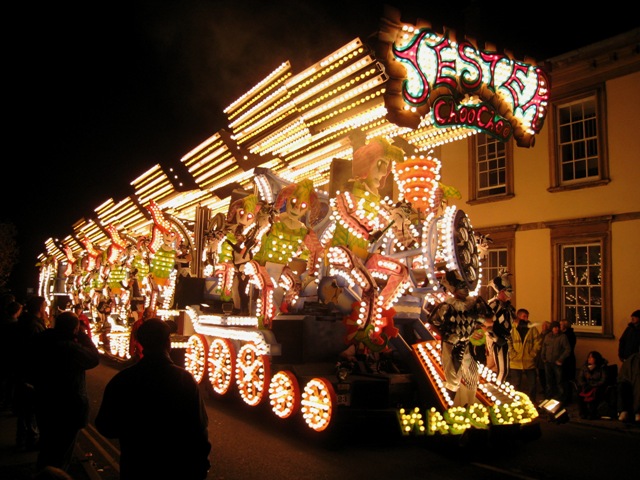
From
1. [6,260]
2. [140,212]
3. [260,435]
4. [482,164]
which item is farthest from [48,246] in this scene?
[260,435]

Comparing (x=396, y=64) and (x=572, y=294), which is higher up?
(x=396, y=64)

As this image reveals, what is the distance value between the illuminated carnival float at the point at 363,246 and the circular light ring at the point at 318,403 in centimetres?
2

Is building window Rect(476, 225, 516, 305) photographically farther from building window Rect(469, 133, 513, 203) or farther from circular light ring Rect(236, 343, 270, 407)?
circular light ring Rect(236, 343, 270, 407)

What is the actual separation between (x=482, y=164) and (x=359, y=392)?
438 inches

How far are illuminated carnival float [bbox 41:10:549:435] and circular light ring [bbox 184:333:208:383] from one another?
4 cm

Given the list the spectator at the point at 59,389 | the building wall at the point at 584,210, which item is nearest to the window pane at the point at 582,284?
the building wall at the point at 584,210

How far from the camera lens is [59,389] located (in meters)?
5.26

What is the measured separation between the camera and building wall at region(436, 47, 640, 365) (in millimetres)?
12969

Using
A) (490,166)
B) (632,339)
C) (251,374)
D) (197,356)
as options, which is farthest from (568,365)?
(197,356)

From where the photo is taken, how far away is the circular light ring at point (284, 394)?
7684 millimetres

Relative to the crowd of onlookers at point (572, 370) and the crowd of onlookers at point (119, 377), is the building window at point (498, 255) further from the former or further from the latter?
the crowd of onlookers at point (119, 377)

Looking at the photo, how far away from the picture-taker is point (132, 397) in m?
3.35

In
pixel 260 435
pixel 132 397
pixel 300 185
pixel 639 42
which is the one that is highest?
pixel 639 42

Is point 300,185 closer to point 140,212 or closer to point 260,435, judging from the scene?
point 260,435
